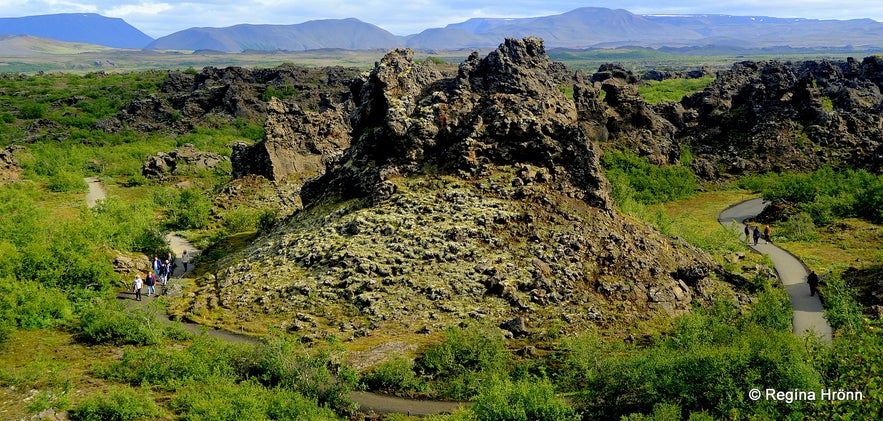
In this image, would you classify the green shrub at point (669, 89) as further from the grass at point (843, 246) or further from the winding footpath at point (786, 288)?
the grass at point (843, 246)

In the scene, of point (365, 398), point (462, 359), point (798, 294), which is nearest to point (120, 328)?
point (365, 398)

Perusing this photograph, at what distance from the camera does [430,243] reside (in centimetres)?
3319

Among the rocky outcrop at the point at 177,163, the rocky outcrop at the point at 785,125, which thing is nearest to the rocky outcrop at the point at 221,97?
the rocky outcrop at the point at 177,163

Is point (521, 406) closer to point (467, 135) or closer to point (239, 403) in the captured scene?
point (239, 403)

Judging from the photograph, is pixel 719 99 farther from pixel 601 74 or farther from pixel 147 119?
pixel 147 119

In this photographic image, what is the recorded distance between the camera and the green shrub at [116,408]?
19859 mm

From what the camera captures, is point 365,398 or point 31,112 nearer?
point 365,398

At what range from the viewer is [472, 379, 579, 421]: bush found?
19000 mm

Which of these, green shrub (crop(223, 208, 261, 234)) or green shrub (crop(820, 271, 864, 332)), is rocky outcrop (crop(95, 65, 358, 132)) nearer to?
green shrub (crop(223, 208, 261, 234))

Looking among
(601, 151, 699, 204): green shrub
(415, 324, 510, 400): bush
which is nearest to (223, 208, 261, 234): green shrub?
(415, 324, 510, 400): bush

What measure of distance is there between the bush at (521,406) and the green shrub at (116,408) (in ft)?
34.6

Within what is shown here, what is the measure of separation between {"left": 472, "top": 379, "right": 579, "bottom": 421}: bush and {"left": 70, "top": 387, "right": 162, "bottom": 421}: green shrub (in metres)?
10.5

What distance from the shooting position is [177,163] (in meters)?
79.4

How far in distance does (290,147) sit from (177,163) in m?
20.6
